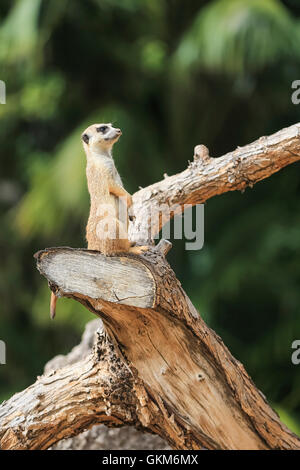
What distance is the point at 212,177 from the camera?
2.76 m

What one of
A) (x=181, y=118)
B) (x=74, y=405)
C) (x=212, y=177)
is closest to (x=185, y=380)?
(x=74, y=405)

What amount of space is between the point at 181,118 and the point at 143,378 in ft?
12.4

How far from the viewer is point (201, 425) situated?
88.7 inches

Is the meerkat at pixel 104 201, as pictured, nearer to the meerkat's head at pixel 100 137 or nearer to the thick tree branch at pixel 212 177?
the meerkat's head at pixel 100 137

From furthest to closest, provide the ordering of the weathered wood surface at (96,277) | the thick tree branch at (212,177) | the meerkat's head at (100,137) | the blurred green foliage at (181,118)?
the blurred green foliage at (181,118) < the thick tree branch at (212,177) < the meerkat's head at (100,137) < the weathered wood surface at (96,277)

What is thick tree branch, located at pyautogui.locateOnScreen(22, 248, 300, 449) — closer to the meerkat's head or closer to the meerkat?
the meerkat

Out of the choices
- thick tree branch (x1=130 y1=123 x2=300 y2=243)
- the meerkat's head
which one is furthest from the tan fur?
thick tree branch (x1=130 y1=123 x2=300 y2=243)

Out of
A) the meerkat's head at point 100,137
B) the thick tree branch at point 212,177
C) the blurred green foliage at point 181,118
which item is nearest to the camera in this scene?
the meerkat's head at point 100,137

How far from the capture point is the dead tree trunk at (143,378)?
211 cm

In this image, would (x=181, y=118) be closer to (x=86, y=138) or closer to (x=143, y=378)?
(x=86, y=138)

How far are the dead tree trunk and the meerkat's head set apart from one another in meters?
0.42

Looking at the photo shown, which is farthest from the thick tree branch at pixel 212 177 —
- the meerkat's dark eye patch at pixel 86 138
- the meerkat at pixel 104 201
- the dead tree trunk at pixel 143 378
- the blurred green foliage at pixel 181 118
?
the blurred green foliage at pixel 181 118

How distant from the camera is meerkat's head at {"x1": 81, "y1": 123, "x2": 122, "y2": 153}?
235 centimetres

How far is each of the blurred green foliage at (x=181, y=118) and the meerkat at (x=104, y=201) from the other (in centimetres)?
273
